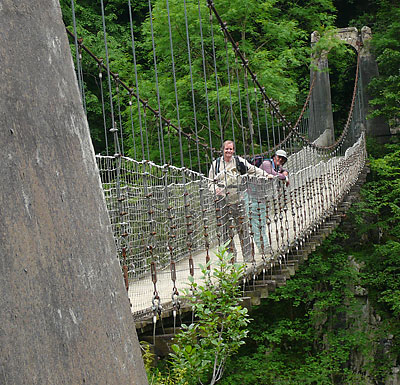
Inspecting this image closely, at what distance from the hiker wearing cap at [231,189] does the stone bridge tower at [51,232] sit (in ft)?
8.67

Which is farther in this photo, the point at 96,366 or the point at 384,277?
the point at 384,277

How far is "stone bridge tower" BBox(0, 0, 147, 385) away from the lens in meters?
0.80

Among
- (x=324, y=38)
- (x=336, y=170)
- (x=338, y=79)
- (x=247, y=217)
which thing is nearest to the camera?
(x=247, y=217)

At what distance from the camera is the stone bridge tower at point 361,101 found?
11719 mm

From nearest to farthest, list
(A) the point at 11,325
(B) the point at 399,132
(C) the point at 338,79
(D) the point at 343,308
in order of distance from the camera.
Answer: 1. (A) the point at 11,325
2. (D) the point at 343,308
3. (B) the point at 399,132
4. (C) the point at 338,79

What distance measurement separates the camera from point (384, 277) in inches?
360

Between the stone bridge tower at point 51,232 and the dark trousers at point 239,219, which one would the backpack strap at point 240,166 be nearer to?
the dark trousers at point 239,219

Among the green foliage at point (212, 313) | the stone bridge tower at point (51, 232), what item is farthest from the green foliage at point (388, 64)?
the stone bridge tower at point (51, 232)

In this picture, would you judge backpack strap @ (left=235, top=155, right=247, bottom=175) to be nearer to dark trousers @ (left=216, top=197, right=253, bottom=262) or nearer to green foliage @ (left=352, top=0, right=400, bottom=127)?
dark trousers @ (left=216, top=197, right=253, bottom=262)

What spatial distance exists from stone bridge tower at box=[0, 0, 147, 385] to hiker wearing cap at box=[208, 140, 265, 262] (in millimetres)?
2643

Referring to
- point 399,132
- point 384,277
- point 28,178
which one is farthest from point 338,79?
point 28,178

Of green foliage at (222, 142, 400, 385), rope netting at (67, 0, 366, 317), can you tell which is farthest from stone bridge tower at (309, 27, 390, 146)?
green foliage at (222, 142, 400, 385)

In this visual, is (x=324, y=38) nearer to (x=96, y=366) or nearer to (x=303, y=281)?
(x=303, y=281)

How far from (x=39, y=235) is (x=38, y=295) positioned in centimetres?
7
